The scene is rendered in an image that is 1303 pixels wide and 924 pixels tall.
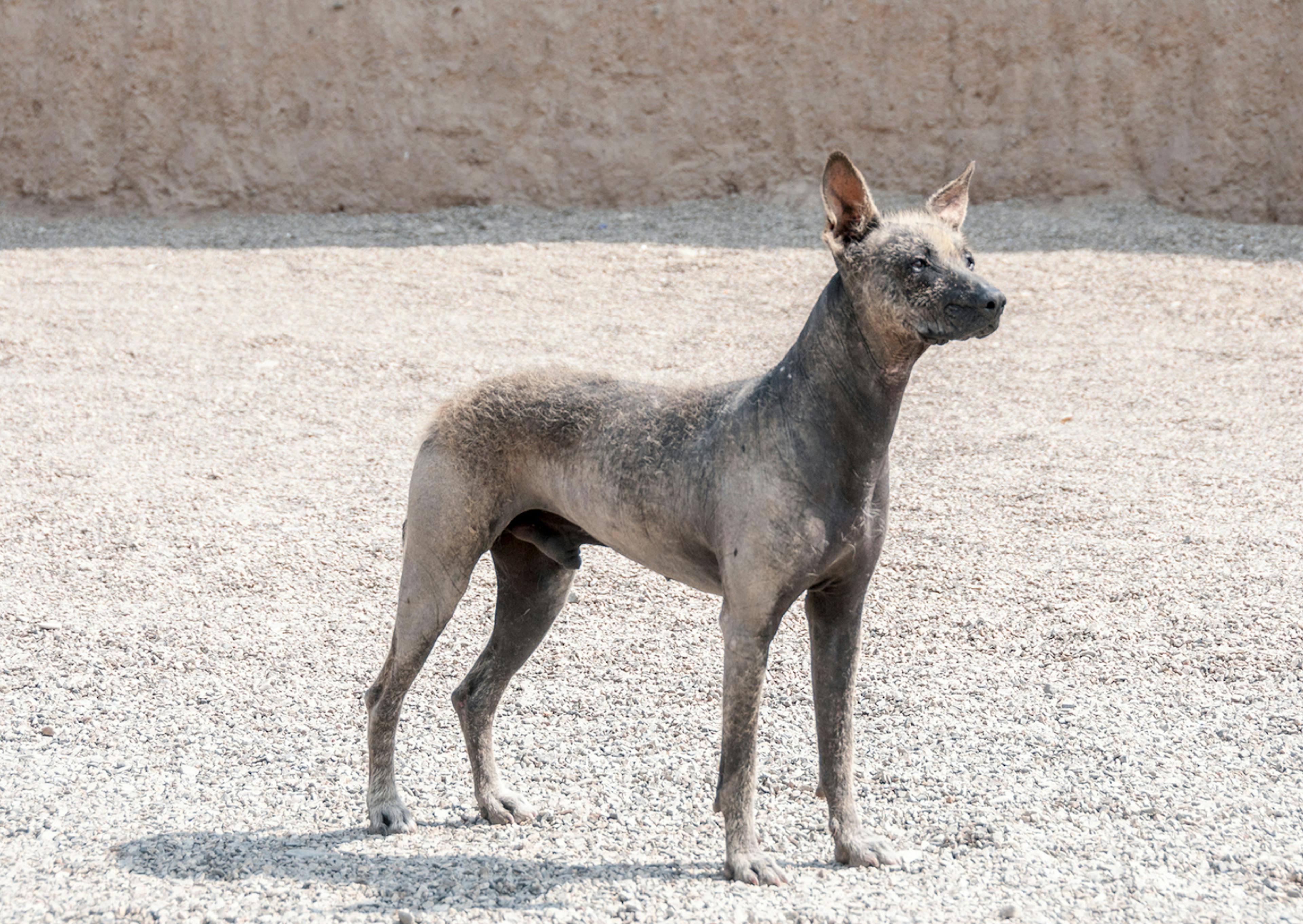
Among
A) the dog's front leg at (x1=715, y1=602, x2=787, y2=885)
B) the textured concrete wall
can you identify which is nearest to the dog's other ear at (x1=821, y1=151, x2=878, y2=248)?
the dog's front leg at (x1=715, y1=602, x2=787, y2=885)

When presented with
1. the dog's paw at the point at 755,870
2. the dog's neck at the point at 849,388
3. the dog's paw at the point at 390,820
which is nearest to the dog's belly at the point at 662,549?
the dog's neck at the point at 849,388

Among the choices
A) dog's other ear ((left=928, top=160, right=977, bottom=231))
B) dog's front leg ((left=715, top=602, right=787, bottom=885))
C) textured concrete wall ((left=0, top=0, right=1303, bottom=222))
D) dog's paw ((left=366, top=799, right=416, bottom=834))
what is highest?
textured concrete wall ((left=0, top=0, right=1303, bottom=222))

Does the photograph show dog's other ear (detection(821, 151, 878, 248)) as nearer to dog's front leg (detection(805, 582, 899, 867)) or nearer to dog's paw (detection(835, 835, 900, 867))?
dog's front leg (detection(805, 582, 899, 867))

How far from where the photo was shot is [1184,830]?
4.04 meters

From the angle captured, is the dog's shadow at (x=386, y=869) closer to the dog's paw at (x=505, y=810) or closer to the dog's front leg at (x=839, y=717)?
the dog's paw at (x=505, y=810)

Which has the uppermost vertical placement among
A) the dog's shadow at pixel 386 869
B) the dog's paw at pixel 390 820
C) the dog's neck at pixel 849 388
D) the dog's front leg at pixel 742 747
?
the dog's neck at pixel 849 388

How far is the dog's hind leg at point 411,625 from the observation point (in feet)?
12.8

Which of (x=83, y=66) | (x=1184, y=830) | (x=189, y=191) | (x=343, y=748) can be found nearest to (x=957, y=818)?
(x=1184, y=830)

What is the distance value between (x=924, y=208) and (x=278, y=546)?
4458 millimetres

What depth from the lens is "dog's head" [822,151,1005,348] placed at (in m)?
3.21

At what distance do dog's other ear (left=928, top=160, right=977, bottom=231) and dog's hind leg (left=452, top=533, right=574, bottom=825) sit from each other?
5.46ft

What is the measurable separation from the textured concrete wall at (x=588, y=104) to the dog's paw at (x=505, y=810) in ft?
34.3

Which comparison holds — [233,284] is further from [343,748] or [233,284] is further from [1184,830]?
[1184,830]

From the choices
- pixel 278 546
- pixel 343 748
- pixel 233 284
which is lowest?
pixel 343 748
